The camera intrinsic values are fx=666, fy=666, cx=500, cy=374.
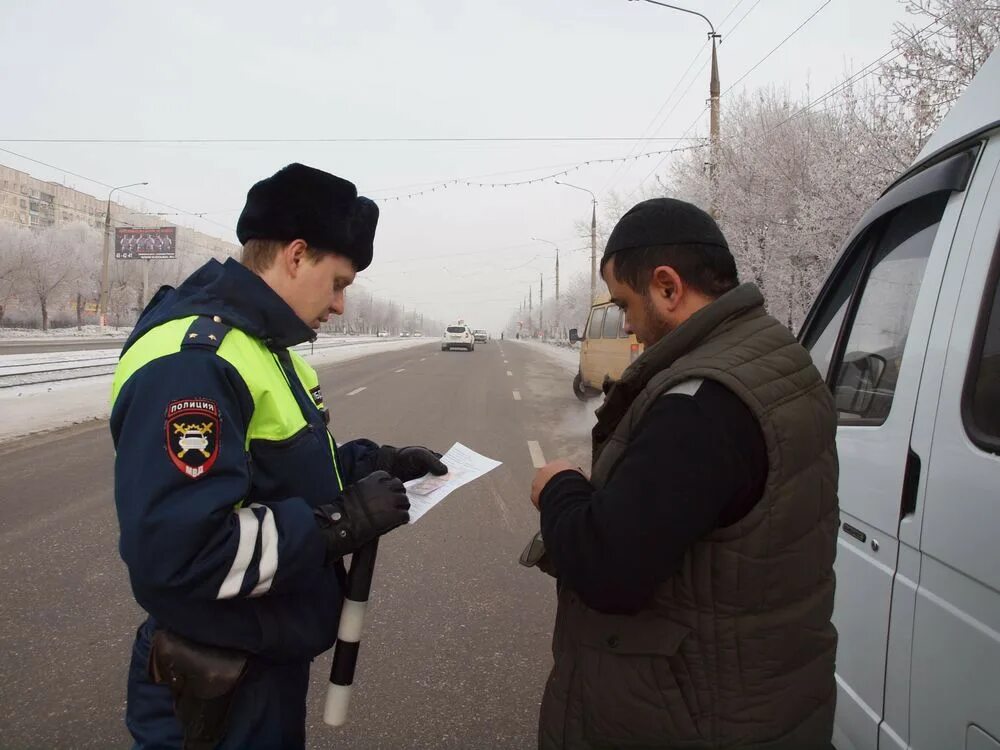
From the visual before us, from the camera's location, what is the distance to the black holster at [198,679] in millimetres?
1353

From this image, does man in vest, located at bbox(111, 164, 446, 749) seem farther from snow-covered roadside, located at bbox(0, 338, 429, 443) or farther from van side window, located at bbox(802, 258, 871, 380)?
snow-covered roadside, located at bbox(0, 338, 429, 443)

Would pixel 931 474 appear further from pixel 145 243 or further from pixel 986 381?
pixel 145 243

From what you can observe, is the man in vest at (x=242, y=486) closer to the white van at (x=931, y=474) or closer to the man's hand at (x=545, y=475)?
the man's hand at (x=545, y=475)

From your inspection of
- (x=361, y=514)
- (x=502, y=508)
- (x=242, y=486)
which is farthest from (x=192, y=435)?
(x=502, y=508)

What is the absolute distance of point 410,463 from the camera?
6.90 feet

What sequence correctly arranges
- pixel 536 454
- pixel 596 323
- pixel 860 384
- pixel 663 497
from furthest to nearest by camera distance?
pixel 596 323, pixel 536 454, pixel 860 384, pixel 663 497

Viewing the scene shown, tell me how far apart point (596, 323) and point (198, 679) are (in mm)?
13009

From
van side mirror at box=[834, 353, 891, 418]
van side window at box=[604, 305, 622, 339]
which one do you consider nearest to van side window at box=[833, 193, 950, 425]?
van side mirror at box=[834, 353, 891, 418]

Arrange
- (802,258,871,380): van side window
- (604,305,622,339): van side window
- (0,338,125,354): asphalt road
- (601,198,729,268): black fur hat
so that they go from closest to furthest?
1. (601,198,729,268): black fur hat
2. (802,258,871,380): van side window
3. (604,305,622,339): van side window
4. (0,338,125,354): asphalt road

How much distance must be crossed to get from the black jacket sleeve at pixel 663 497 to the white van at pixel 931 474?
0.56 meters

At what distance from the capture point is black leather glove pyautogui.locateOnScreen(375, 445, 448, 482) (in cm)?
207

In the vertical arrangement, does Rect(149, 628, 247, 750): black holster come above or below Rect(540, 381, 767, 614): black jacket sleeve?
below

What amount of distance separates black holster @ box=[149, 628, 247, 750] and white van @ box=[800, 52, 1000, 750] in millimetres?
1507

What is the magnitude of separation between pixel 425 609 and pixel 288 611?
252cm
